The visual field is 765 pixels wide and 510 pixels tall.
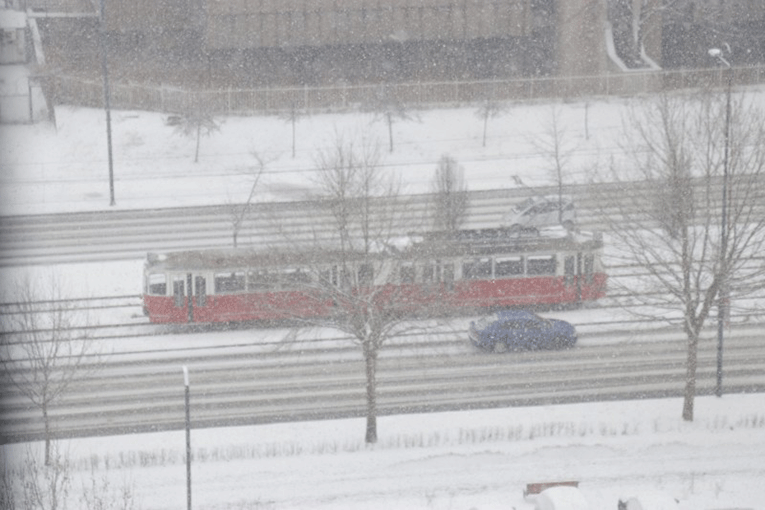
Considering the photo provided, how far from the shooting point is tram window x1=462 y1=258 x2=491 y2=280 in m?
26.0

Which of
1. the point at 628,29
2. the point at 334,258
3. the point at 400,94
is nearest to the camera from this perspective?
the point at 334,258

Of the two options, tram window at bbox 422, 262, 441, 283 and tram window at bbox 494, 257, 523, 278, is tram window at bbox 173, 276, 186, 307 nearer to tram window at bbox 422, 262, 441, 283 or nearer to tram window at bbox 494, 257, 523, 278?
tram window at bbox 422, 262, 441, 283

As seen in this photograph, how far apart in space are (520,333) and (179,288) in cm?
722

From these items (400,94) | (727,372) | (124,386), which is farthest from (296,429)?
(400,94)

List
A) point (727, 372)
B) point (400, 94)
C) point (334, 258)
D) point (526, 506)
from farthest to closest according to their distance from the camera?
point (400, 94)
point (727, 372)
point (334, 258)
point (526, 506)

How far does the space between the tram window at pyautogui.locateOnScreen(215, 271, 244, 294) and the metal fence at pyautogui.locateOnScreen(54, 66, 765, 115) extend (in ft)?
50.1

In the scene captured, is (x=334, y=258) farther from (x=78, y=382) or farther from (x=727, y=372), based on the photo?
(x=727, y=372)

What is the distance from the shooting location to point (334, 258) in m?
21.2

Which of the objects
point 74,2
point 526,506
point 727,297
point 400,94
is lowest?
point 526,506

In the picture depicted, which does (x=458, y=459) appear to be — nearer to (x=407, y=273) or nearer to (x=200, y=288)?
(x=407, y=273)

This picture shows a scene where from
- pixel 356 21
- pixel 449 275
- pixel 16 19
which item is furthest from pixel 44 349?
pixel 356 21

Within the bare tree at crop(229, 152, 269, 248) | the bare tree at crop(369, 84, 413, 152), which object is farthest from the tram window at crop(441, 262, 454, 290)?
the bare tree at crop(369, 84, 413, 152)

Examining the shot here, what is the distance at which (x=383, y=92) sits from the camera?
130ft

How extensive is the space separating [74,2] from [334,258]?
2957 cm
